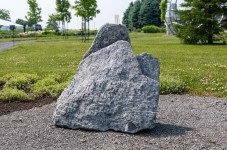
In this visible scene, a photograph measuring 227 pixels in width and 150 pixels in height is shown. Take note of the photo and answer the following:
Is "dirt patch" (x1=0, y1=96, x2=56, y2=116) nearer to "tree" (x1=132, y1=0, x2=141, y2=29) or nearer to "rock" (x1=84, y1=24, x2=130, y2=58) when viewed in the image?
"rock" (x1=84, y1=24, x2=130, y2=58)

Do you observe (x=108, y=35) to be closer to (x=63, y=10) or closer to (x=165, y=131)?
(x=165, y=131)

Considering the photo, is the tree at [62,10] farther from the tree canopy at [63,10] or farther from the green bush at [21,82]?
the green bush at [21,82]

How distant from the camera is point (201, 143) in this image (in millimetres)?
5652

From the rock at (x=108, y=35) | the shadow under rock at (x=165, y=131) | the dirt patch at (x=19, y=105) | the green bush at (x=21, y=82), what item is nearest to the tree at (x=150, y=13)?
the green bush at (x=21, y=82)

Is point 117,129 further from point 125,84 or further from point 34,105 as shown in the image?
point 34,105

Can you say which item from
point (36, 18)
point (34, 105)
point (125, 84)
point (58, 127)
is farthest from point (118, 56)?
point (36, 18)

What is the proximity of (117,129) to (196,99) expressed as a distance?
373cm

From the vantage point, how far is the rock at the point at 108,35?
7.38 m

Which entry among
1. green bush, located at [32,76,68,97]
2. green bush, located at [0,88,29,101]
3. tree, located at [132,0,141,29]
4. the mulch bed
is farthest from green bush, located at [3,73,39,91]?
tree, located at [132,0,141,29]

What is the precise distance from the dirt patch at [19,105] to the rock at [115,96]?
2260 millimetres

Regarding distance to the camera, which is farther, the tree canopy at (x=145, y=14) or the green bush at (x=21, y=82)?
the tree canopy at (x=145, y=14)

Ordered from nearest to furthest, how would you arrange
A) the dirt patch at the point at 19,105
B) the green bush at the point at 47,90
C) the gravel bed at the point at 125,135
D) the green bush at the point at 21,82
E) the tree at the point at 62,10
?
the gravel bed at the point at 125,135 → the dirt patch at the point at 19,105 → the green bush at the point at 47,90 → the green bush at the point at 21,82 → the tree at the point at 62,10

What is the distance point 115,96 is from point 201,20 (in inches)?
999

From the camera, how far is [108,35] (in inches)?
292
